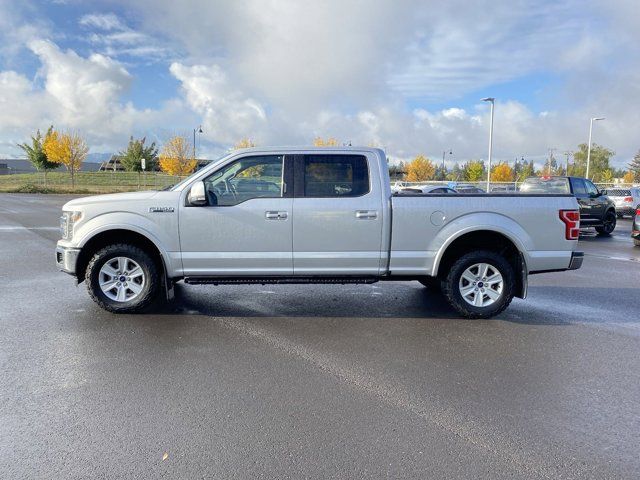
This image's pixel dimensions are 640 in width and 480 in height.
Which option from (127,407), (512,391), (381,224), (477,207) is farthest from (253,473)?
(477,207)

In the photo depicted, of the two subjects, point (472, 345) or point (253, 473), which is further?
point (472, 345)

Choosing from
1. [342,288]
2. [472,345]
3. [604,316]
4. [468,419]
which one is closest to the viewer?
[468,419]

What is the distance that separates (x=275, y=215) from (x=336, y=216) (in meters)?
0.71

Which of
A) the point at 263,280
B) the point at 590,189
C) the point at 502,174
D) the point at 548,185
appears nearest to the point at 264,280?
the point at 263,280

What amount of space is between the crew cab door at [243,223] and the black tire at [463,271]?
6.41ft

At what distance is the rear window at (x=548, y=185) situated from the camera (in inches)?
585

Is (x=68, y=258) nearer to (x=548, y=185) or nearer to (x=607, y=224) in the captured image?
(x=548, y=185)

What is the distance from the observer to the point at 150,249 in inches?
231

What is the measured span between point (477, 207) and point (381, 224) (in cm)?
115

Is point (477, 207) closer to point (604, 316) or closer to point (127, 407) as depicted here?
point (604, 316)

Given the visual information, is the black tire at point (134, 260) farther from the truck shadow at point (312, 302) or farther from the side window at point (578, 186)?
the side window at point (578, 186)

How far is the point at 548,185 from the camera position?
14945 mm

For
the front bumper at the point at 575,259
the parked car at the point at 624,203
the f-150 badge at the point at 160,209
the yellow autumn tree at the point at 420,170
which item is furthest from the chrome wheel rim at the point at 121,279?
the yellow autumn tree at the point at 420,170

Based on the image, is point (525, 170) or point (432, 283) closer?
point (432, 283)
